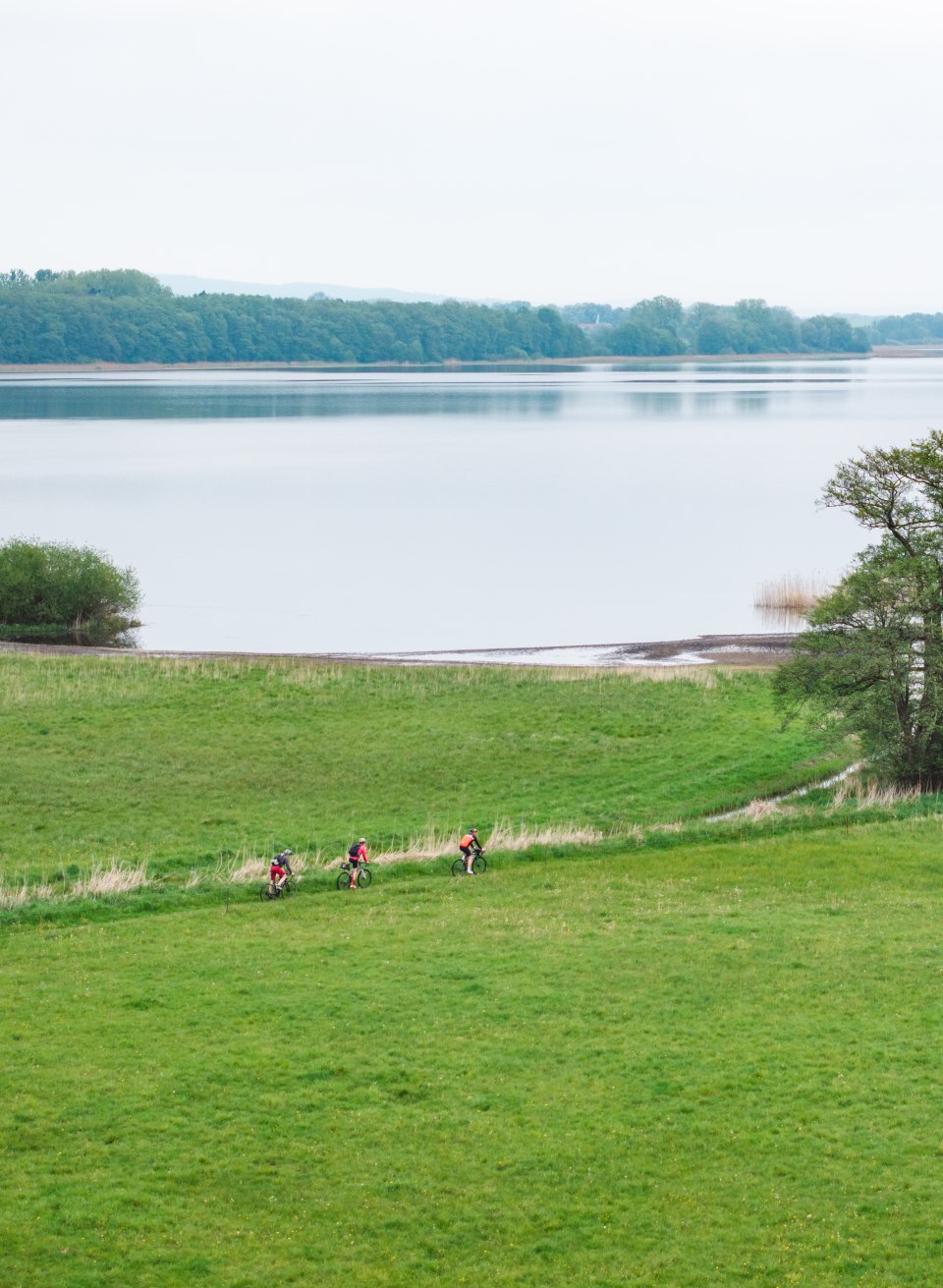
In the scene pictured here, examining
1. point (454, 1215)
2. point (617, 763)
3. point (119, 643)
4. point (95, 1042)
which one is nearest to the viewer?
point (454, 1215)

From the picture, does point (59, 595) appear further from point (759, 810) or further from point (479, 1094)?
point (479, 1094)

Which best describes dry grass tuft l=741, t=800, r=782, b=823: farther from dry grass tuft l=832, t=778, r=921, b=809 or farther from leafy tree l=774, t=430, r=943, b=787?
leafy tree l=774, t=430, r=943, b=787

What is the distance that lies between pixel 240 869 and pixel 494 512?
8629 cm

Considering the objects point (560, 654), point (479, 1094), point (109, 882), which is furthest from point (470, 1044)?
point (560, 654)

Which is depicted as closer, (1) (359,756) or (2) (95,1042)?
(2) (95,1042)

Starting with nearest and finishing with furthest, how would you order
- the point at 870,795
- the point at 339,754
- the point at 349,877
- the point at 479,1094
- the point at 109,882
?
the point at 479,1094, the point at 109,882, the point at 349,877, the point at 870,795, the point at 339,754

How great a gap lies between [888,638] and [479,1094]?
2174 cm

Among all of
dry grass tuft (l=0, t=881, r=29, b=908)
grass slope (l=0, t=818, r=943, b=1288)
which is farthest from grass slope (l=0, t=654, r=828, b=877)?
grass slope (l=0, t=818, r=943, b=1288)

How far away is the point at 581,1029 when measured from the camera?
20.6 meters

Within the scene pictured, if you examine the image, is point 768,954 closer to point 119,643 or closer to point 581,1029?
point 581,1029

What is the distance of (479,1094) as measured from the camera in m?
18.6

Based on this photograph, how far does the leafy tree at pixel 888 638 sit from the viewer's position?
36562 millimetres

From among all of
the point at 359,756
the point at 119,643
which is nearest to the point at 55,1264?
the point at 359,756

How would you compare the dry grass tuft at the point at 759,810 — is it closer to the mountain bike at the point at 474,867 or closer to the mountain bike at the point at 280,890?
the mountain bike at the point at 474,867
